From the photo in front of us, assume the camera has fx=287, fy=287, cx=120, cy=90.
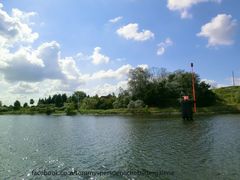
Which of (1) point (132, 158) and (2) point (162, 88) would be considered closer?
(1) point (132, 158)

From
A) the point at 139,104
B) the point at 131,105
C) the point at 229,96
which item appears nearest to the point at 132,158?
the point at 139,104

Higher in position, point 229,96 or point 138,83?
point 138,83

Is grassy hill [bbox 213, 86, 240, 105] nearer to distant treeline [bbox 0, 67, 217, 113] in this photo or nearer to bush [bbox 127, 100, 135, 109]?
distant treeline [bbox 0, 67, 217, 113]

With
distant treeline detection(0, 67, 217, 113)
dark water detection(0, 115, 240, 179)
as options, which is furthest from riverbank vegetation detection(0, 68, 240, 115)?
dark water detection(0, 115, 240, 179)

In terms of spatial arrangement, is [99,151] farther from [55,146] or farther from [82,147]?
[55,146]

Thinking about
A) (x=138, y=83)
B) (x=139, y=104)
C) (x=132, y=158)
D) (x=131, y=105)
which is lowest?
(x=132, y=158)

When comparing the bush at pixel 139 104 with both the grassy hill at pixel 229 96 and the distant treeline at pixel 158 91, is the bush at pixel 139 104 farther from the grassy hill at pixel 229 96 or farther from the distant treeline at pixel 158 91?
the grassy hill at pixel 229 96

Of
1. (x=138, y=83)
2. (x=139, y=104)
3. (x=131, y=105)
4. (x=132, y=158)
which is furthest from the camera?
(x=138, y=83)

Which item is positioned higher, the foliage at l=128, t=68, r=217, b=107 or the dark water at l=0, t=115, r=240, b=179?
the foliage at l=128, t=68, r=217, b=107

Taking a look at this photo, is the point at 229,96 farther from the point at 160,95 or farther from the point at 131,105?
the point at 131,105

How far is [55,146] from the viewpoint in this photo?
120ft

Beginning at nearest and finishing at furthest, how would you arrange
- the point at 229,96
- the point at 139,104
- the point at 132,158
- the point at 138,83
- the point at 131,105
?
the point at 132,158 → the point at 139,104 → the point at 131,105 → the point at 138,83 → the point at 229,96

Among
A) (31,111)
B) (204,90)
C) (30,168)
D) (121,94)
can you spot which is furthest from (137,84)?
(30,168)

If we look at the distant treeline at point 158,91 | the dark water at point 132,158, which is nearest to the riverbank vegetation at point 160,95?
the distant treeline at point 158,91
